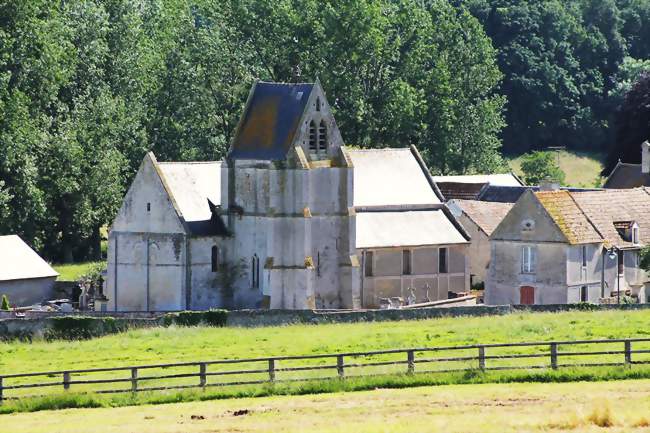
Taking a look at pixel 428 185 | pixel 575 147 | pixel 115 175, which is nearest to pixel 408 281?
pixel 428 185

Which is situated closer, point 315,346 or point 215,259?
point 315,346

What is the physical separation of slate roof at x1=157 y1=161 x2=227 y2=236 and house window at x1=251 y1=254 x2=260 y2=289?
5.48 feet

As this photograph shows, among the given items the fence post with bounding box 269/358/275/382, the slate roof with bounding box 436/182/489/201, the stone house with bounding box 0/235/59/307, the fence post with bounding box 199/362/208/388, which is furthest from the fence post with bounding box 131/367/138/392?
the slate roof with bounding box 436/182/489/201

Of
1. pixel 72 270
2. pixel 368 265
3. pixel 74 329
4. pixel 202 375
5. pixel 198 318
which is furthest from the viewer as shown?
pixel 72 270

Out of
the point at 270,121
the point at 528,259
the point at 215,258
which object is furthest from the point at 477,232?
the point at 215,258

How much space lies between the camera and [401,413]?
56.1m

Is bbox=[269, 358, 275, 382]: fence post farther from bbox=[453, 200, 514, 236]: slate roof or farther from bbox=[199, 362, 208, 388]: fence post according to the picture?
bbox=[453, 200, 514, 236]: slate roof

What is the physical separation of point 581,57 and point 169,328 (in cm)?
10499

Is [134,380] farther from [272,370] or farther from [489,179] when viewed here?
[489,179]

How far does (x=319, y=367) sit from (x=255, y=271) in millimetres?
27638

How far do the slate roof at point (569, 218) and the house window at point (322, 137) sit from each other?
921 cm

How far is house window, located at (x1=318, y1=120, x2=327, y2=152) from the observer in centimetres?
8906

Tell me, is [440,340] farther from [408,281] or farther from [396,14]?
[396,14]

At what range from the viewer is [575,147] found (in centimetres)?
17225
